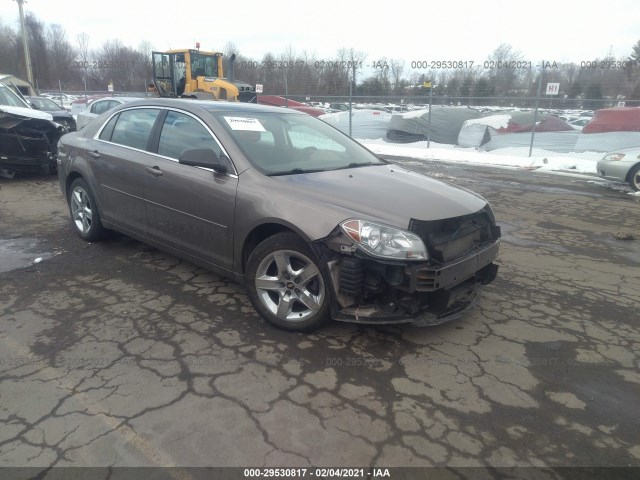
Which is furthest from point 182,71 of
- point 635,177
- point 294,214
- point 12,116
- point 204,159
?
point 294,214

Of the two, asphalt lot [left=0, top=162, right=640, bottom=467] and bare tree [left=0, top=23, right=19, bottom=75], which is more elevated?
bare tree [left=0, top=23, right=19, bottom=75]

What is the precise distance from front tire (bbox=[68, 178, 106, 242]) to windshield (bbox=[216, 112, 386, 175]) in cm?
214

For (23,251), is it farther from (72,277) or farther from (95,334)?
(95,334)

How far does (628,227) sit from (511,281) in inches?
136

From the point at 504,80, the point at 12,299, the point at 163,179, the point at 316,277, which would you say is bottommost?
the point at 12,299

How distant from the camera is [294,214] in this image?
3.18 m

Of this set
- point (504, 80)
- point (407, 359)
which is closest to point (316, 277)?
point (407, 359)

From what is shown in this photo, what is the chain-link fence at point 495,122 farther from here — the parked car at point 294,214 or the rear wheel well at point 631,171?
the parked car at point 294,214

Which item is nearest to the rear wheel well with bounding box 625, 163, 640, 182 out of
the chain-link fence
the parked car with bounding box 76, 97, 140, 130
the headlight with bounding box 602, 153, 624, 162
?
the headlight with bounding box 602, 153, 624, 162

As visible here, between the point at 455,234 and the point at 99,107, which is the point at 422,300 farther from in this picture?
the point at 99,107

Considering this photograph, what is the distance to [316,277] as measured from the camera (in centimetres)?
317

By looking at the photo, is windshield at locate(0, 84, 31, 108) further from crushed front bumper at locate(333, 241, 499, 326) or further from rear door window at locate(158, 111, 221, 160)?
crushed front bumper at locate(333, 241, 499, 326)

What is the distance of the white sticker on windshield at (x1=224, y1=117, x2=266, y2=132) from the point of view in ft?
12.6

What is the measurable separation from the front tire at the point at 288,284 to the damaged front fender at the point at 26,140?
7.09 meters
